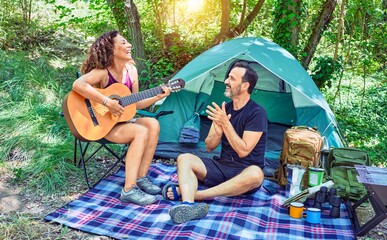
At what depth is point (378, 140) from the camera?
18.3ft

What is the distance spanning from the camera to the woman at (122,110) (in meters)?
2.98

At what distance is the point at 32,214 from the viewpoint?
2.81m

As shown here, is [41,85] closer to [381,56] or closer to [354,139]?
[354,139]

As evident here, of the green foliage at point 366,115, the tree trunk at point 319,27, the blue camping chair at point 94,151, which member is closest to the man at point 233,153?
the blue camping chair at point 94,151

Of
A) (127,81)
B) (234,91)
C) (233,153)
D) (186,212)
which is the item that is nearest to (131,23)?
(127,81)

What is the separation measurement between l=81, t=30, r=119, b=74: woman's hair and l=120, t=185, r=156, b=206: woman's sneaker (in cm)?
94

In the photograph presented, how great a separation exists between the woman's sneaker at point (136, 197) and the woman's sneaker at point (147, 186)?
147 mm

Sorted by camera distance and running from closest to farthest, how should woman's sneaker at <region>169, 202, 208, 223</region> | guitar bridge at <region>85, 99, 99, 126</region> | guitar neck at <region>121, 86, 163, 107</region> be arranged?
1. woman's sneaker at <region>169, 202, 208, 223</region>
2. guitar bridge at <region>85, 99, 99, 126</region>
3. guitar neck at <region>121, 86, 163, 107</region>

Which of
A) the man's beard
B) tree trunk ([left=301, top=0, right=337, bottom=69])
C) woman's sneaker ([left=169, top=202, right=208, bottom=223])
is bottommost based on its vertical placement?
woman's sneaker ([left=169, top=202, right=208, bottom=223])

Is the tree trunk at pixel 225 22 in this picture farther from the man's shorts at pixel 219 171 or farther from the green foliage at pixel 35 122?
the man's shorts at pixel 219 171

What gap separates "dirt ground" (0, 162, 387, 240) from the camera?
99.6 inches

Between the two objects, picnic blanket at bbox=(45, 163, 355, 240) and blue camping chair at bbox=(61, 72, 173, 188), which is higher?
blue camping chair at bbox=(61, 72, 173, 188)

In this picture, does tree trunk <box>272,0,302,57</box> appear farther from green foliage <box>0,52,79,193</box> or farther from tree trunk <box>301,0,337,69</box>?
green foliage <box>0,52,79,193</box>

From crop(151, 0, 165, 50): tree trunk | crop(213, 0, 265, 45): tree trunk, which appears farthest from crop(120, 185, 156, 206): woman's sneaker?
crop(151, 0, 165, 50): tree trunk
